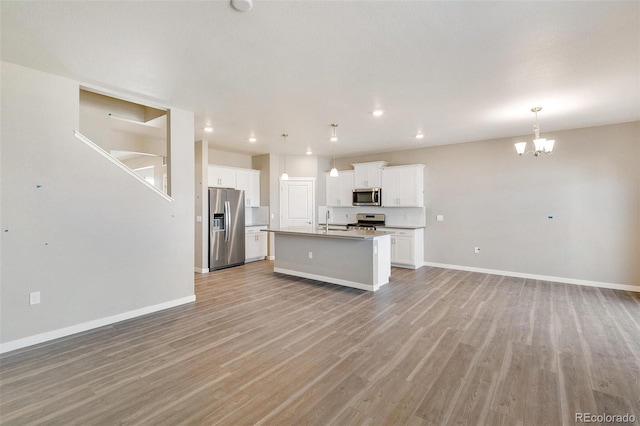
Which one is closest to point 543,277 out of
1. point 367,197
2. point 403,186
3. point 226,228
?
point 403,186

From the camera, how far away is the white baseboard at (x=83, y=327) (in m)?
2.82

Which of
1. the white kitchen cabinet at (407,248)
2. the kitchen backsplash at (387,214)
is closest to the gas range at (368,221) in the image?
the kitchen backsplash at (387,214)

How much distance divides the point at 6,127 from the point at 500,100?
5.44 m

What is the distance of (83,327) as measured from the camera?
3.23 m

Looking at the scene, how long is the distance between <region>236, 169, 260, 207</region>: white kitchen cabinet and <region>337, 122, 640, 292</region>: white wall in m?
4.03

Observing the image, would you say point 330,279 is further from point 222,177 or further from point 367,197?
point 222,177

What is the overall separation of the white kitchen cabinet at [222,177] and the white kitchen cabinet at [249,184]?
15 centimetres

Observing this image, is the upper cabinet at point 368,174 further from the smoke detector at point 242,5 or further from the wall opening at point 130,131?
the smoke detector at point 242,5

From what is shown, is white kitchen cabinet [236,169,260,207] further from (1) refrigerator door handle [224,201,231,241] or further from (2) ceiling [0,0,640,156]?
(2) ceiling [0,0,640,156]

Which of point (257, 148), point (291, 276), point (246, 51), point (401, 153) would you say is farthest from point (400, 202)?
point (246, 51)

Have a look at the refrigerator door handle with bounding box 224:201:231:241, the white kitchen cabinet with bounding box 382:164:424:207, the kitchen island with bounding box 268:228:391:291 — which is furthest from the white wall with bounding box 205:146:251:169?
the white kitchen cabinet with bounding box 382:164:424:207

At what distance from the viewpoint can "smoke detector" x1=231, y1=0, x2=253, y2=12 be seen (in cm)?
194

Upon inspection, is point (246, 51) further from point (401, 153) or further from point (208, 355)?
point (401, 153)

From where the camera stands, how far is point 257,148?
271 inches
